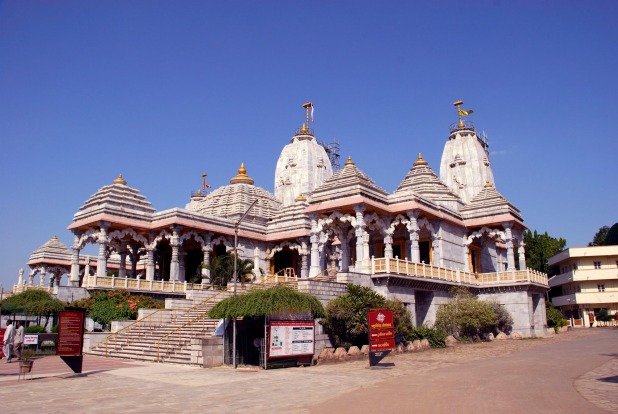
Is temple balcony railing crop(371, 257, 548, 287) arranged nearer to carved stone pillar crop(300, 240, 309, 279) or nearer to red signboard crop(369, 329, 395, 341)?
red signboard crop(369, 329, 395, 341)

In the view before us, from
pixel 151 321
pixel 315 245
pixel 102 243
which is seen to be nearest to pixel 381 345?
pixel 315 245

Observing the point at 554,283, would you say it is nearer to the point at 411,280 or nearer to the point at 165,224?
the point at 411,280

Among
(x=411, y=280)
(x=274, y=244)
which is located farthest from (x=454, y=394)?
(x=274, y=244)

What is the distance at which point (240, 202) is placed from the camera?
165 feet

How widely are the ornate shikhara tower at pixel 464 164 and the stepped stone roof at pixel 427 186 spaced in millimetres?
18395

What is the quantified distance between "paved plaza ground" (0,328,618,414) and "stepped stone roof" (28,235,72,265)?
37.3 metres

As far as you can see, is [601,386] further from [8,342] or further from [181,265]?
[181,265]

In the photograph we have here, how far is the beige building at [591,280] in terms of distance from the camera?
60500mm

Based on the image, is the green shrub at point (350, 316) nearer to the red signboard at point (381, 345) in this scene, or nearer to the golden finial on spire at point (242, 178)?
the red signboard at point (381, 345)

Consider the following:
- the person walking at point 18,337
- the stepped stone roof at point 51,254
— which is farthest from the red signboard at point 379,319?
the stepped stone roof at point 51,254

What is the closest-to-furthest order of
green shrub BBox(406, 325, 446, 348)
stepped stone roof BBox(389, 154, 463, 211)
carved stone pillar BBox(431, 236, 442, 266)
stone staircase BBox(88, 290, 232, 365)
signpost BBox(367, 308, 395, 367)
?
signpost BBox(367, 308, 395, 367), stone staircase BBox(88, 290, 232, 365), green shrub BBox(406, 325, 446, 348), carved stone pillar BBox(431, 236, 442, 266), stepped stone roof BBox(389, 154, 463, 211)

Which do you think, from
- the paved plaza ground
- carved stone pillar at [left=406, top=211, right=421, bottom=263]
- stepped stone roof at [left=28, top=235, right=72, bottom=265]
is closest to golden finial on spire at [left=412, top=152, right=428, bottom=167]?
carved stone pillar at [left=406, top=211, right=421, bottom=263]

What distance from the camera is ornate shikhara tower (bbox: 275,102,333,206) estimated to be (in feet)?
204

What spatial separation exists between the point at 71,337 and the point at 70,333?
0.51ft
